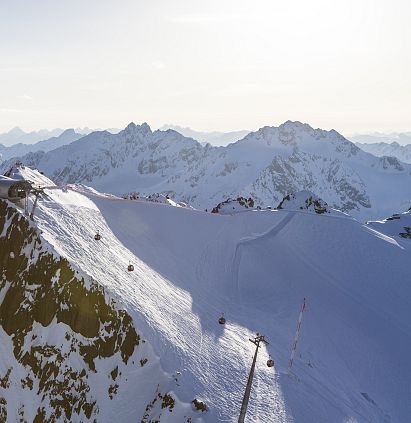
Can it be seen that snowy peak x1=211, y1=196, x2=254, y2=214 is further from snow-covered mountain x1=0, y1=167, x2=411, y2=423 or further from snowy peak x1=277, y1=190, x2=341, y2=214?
snow-covered mountain x1=0, y1=167, x2=411, y2=423

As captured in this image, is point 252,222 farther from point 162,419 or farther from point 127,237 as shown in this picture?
point 162,419

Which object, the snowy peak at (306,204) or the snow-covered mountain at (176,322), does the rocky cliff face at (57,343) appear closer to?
the snow-covered mountain at (176,322)

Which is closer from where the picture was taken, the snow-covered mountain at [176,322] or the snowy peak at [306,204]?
the snow-covered mountain at [176,322]

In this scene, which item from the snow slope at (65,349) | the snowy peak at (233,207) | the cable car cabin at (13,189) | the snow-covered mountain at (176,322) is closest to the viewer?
the snow slope at (65,349)

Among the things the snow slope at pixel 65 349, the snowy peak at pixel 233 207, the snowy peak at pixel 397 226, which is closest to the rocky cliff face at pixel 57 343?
the snow slope at pixel 65 349

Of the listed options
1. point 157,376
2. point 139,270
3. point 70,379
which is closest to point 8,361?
point 70,379

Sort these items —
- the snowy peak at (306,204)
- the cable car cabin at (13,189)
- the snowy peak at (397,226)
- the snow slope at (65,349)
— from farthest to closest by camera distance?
the snowy peak at (397,226) < the snowy peak at (306,204) < the cable car cabin at (13,189) < the snow slope at (65,349)

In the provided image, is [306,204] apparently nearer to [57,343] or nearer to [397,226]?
[397,226]
